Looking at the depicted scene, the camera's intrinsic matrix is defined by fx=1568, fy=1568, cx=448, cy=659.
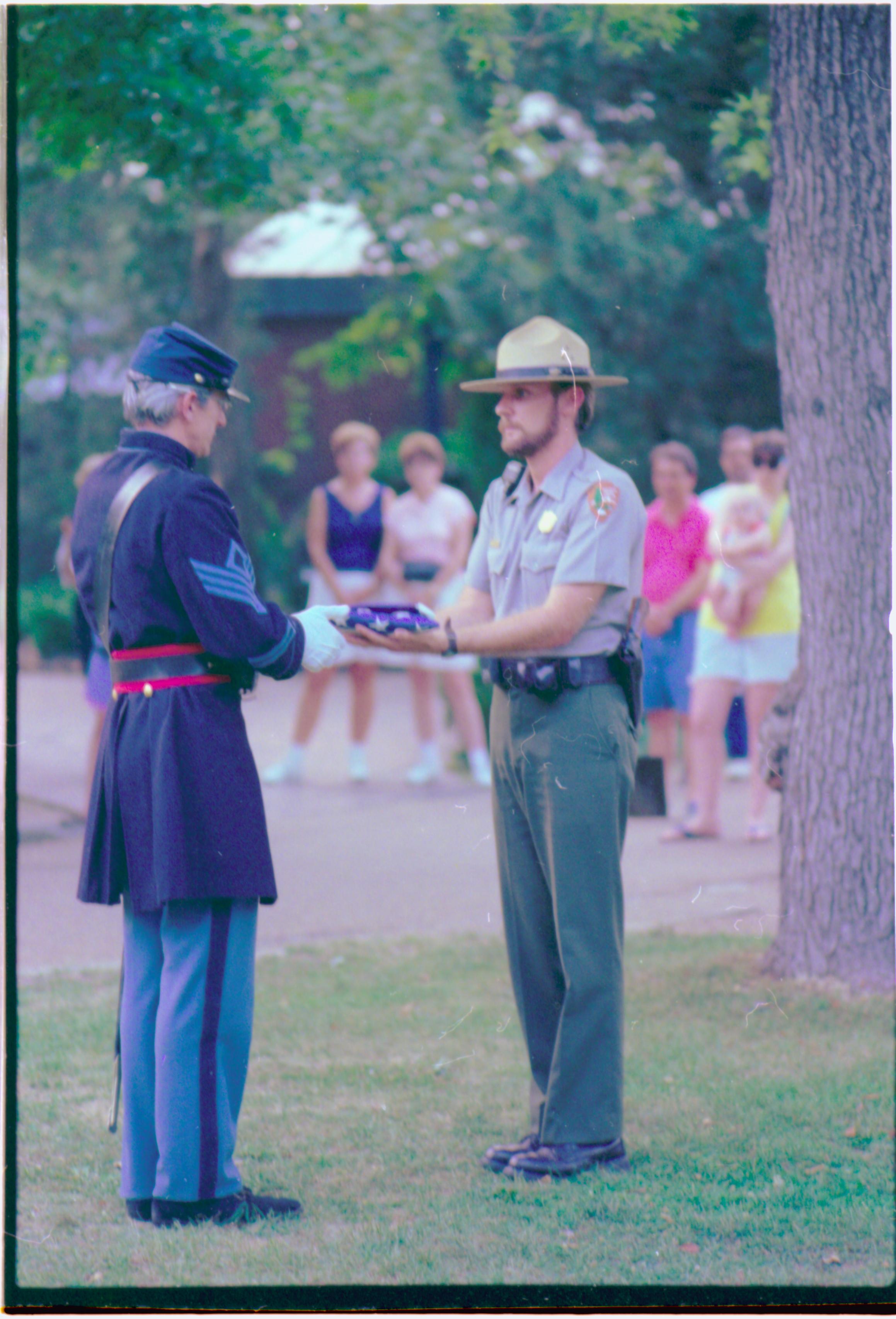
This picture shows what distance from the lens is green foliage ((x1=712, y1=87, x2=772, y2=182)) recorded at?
5.66m

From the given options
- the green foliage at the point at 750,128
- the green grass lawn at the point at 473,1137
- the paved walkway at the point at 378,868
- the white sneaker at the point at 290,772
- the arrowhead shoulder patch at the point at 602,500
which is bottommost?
the green grass lawn at the point at 473,1137

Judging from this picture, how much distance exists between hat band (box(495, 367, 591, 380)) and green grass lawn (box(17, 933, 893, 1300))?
1952 millimetres

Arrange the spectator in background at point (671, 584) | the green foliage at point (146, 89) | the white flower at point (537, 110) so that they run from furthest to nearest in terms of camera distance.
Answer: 1. the white flower at point (537, 110)
2. the spectator in background at point (671, 584)
3. the green foliage at point (146, 89)

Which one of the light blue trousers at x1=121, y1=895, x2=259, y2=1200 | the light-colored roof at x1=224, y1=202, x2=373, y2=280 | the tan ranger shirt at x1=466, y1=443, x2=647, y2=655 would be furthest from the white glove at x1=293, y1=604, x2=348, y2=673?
the light-colored roof at x1=224, y1=202, x2=373, y2=280

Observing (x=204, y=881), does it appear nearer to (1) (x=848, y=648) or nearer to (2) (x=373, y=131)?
(1) (x=848, y=648)

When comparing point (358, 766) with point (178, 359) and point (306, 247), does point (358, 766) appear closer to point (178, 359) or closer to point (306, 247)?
point (178, 359)

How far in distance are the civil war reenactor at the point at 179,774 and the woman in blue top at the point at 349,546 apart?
5355 mm

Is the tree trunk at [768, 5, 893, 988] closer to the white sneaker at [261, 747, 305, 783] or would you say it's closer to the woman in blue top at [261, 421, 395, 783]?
the woman in blue top at [261, 421, 395, 783]

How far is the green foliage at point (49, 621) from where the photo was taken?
16656mm

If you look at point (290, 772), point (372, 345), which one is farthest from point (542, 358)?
point (372, 345)

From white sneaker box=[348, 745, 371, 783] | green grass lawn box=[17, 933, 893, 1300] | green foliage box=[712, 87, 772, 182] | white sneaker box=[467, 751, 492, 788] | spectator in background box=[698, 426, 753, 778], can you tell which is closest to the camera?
green grass lawn box=[17, 933, 893, 1300]

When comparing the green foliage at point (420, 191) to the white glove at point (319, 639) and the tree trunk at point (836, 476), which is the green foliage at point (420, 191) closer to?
the tree trunk at point (836, 476)

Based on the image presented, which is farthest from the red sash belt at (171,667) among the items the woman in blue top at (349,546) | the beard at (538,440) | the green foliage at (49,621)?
the green foliage at (49,621)

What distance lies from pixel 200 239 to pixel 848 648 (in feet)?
37.0
